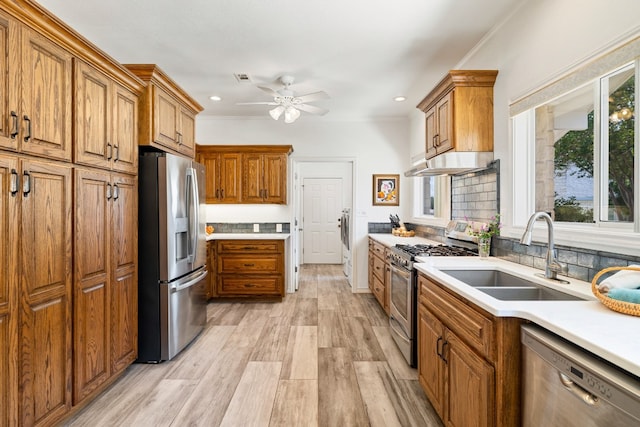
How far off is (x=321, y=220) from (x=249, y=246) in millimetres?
3123

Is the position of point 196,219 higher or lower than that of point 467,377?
higher

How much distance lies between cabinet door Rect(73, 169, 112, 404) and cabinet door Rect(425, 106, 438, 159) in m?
2.69

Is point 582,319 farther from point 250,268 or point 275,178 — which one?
point 275,178

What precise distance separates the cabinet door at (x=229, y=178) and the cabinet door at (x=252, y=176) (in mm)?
88

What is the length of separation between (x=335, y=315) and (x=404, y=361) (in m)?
1.26

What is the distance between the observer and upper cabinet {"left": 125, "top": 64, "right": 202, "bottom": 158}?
2520 millimetres

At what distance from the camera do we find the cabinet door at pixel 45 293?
1541 millimetres

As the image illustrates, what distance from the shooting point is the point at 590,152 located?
1808 mm

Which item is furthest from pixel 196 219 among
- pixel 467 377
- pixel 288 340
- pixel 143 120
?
pixel 467 377

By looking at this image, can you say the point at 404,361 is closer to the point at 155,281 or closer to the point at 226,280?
the point at 155,281

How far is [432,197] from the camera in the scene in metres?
4.28

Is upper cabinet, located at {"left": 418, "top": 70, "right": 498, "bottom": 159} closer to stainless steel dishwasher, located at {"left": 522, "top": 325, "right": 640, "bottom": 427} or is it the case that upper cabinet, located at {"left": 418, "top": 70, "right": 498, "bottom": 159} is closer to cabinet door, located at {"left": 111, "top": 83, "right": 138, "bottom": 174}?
stainless steel dishwasher, located at {"left": 522, "top": 325, "right": 640, "bottom": 427}

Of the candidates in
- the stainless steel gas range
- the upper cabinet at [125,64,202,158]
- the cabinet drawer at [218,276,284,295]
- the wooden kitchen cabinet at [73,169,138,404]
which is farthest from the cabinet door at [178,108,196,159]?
the stainless steel gas range

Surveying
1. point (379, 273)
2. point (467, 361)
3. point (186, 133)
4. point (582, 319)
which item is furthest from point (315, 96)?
point (582, 319)
